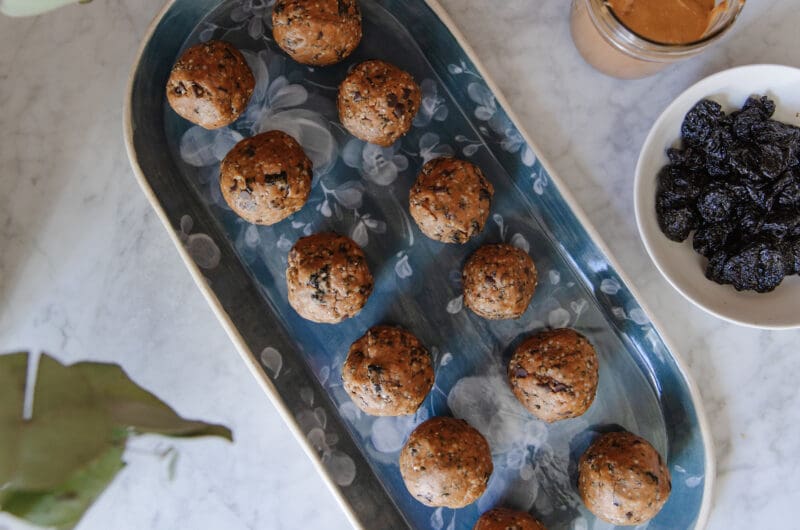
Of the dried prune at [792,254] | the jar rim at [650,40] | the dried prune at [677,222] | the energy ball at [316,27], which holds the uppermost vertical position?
the jar rim at [650,40]

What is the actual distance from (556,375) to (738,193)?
0.65 m

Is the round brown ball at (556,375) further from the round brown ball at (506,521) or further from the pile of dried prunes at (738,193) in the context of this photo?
the pile of dried prunes at (738,193)

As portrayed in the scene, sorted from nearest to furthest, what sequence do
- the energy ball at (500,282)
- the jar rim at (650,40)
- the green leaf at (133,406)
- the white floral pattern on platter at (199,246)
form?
the jar rim at (650,40) < the energy ball at (500,282) < the white floral pattern on platter at (199,246) < the green leaf at (133,406)

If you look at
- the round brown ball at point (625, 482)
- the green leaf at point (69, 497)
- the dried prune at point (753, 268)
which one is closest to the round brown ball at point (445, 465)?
the round brown ball at point (625, 482)

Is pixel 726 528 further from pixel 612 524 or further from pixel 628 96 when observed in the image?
pixel 628 96

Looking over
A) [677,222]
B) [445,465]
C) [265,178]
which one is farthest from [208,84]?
[677,222]

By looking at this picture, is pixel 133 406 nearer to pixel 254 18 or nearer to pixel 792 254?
pixel 254 18

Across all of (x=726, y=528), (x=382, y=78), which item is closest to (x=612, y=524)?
(x=726, y=528)

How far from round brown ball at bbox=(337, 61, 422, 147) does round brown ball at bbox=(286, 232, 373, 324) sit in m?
0.28

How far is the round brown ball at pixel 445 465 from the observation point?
156 centimetres

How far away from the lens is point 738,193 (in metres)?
1.67

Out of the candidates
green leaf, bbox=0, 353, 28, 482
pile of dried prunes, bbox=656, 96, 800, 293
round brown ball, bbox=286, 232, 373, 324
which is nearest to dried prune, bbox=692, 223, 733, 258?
pile of dried prunes, bbox=656, 96, 800, 293

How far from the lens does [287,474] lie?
6.17 ft

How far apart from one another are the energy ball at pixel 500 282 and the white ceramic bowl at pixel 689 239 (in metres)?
0.31
